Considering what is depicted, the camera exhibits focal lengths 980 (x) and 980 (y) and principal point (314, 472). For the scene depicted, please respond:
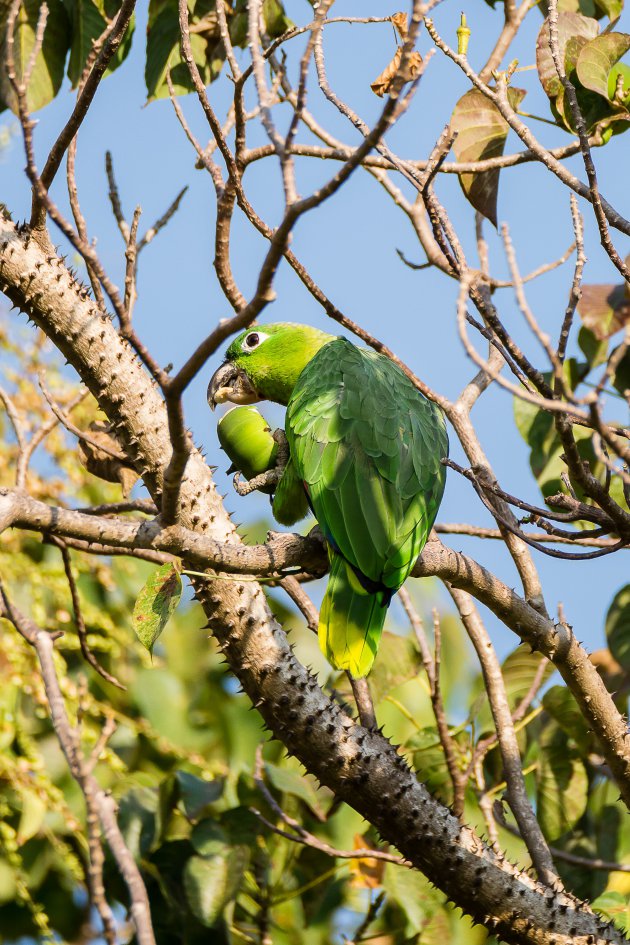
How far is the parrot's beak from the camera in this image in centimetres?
430

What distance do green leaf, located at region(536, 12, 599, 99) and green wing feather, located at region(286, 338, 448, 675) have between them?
100 cm

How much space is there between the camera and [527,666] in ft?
10.8

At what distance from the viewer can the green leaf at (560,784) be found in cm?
322

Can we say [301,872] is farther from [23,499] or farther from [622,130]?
[622,130]

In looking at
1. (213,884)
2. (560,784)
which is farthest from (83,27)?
(560,784)

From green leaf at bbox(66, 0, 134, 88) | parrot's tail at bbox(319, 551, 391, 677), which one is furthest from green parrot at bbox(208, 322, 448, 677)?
green leaf at bbox(66, 0, 134, 88)

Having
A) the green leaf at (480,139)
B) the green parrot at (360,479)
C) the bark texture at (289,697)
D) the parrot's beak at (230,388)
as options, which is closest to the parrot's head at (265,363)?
the parrot's beak at (230,388)

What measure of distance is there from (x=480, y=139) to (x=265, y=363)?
1.55 meters

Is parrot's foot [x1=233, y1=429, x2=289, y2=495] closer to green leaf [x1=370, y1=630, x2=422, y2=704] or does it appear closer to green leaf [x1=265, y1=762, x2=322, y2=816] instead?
green leaf [x1=370, y1=630, x2=422, y2=704]

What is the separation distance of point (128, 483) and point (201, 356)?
1.58m

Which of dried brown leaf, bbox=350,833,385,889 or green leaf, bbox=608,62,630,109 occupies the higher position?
green leaf, bbox=608,62,630,109

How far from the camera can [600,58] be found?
259 cm

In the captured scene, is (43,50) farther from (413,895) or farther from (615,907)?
(615,907)

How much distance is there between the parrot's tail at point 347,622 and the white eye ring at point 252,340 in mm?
1787
